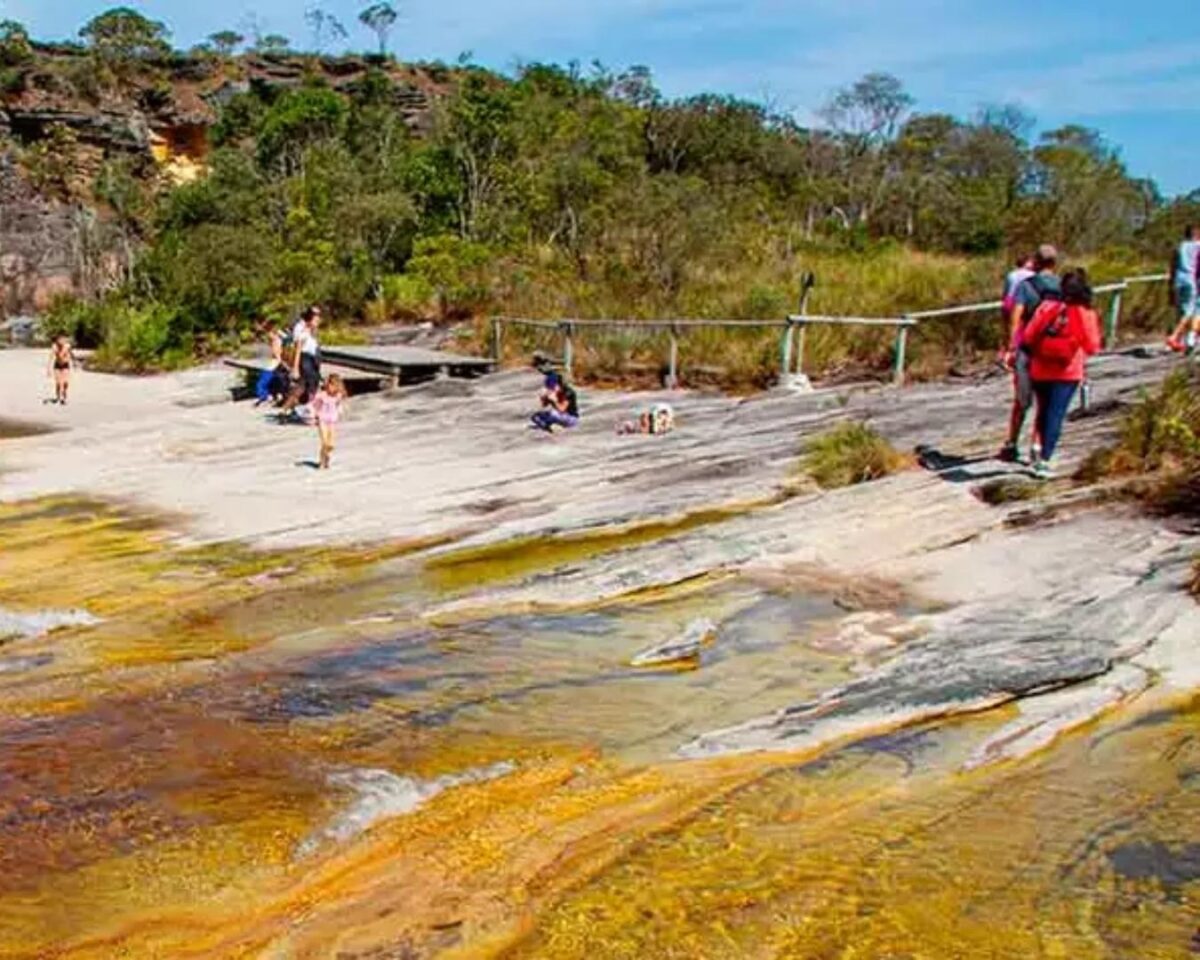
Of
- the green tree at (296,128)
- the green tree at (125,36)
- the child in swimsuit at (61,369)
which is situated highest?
the green tree at (125,36)

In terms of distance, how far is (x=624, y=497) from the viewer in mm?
12492

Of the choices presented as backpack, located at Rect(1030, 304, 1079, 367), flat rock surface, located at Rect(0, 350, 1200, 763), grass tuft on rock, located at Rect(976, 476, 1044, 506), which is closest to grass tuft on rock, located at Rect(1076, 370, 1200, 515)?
grass tuft on rock, located at Rect(976, 476, 1044, 506)

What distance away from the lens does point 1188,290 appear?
Result: 51.9 ft

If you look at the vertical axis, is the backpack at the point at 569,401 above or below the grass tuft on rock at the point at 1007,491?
below

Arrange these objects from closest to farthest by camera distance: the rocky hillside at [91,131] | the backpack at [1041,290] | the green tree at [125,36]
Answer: the backpack at [1041,290] → the rocky hillside at [91,131] → the green tree at [125,36]

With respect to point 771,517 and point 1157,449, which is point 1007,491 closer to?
point 1157,449

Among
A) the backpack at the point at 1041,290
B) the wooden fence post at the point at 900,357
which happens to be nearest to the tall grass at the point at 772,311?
the wooden fence post at the point at 900,357

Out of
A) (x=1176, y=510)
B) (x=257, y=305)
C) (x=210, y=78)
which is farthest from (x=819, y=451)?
(x=210, y=78)

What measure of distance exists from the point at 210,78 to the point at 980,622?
239 ft

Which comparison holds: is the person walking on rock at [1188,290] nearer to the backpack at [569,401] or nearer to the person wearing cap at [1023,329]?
the person wearing cap at [1023,329]

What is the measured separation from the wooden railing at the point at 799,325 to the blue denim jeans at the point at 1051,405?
6565 mm

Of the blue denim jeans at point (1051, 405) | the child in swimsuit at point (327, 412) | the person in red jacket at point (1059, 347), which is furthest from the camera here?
the child in swimsuit at point (327, 412)

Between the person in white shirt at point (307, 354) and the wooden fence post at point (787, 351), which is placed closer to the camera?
the wooden fence post at point (787, 351)

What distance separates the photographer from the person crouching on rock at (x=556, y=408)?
1741cm
